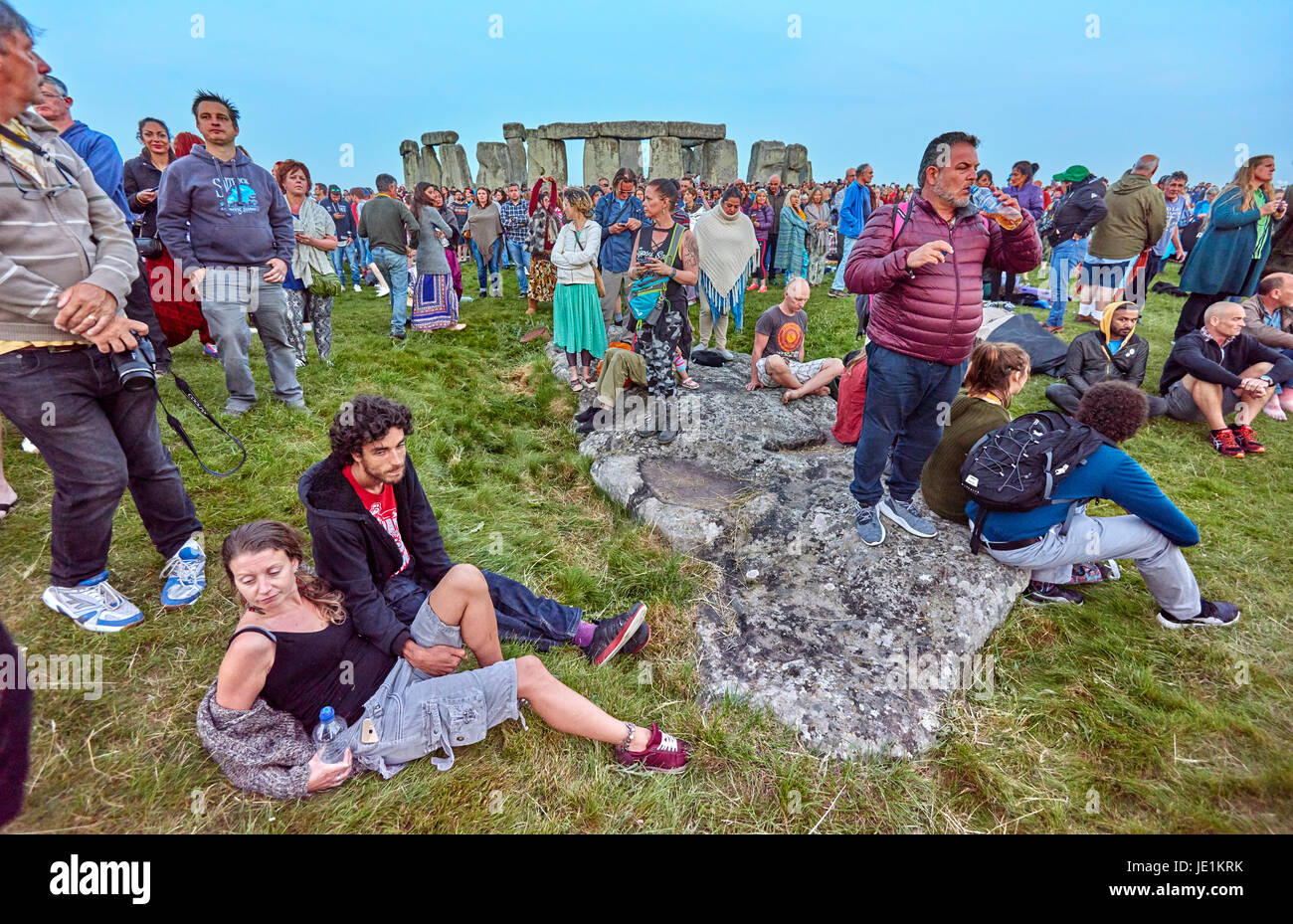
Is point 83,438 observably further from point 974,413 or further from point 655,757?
point 974,413

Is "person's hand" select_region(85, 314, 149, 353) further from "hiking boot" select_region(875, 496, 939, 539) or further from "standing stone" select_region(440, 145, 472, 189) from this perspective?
"standing stone" select_region(440, 145, 472, 189)

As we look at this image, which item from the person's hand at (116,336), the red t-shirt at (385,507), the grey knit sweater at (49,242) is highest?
the grey knit sweater at (49,242)

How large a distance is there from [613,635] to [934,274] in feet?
7.96

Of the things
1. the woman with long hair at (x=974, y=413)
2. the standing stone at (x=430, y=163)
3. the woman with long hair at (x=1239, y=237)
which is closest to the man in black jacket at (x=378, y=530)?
the woman with long hair at (x=974, y=413)

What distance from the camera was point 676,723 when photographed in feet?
8.39

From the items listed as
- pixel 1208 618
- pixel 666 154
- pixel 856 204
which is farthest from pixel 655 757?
pixel 666 154

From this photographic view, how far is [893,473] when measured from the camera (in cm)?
373

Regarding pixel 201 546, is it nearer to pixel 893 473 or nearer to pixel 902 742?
pixel 902 742

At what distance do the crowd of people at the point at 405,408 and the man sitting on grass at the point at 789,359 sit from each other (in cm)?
3

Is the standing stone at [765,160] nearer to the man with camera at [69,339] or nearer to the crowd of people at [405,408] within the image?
the crowd of people at [405,408]

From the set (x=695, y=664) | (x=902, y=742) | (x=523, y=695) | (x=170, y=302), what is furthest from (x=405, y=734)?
(x=170, y=302)

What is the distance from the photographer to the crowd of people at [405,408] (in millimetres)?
2146

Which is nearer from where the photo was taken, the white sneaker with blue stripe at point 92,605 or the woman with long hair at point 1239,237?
the white sneaker with blue stripe at point 92,605
